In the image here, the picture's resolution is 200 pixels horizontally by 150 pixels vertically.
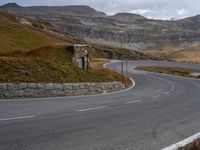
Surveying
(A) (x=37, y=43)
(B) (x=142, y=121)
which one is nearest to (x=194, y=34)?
(A) (x=37, y=43)

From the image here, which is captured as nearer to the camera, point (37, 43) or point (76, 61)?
point (76, 61)

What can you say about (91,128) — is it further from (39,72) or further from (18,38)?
(18,38)

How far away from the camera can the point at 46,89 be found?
24.1 metres

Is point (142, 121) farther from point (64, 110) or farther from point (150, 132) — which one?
point (64, 110)

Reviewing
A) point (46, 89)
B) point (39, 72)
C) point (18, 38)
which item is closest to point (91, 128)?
point (46, 89)

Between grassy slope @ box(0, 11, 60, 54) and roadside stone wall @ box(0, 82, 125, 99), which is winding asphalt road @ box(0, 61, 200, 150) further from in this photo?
grassy slope @ box(0, 11, 60, 54)

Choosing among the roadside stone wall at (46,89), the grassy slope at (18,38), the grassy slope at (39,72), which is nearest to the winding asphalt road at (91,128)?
the roadside stone wall at (46,89)

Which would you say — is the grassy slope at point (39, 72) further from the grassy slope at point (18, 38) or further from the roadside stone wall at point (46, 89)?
the grassy slope at point (18, 38)

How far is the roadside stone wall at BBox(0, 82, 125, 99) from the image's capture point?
2189 centimetres

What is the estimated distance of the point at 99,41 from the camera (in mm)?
160250

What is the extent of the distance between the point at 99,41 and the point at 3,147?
15179 centimetres

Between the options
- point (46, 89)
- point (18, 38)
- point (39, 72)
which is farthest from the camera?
point (18, 38)

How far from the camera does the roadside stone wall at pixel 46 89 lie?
71.8 ft

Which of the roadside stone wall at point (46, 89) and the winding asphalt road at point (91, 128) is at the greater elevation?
the winding asphalt road at point (91, 128)
